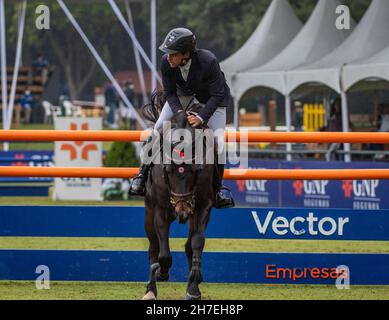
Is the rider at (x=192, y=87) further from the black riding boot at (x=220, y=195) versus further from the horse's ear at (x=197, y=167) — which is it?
the horse's ear at (x=197, y=167)

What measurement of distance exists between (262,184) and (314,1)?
8.47 m

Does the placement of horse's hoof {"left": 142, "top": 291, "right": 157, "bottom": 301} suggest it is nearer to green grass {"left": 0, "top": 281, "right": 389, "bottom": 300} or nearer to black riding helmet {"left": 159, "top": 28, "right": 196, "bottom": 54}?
green grass {"left": 0, "top": 281, "right": 389, "bottom": 300}

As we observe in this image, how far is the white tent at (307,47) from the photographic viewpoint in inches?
844

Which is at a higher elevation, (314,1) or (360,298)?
(314,1)

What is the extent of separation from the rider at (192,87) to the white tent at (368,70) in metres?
9.11

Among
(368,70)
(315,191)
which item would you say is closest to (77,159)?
(315,191)

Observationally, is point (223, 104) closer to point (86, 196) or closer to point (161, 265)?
point (161, 265)

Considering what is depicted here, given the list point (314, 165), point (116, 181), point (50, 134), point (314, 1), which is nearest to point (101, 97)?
point (314, 1)

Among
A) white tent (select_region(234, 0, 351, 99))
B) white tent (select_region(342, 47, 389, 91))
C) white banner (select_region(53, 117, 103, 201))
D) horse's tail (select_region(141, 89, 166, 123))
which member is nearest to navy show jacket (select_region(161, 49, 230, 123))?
horse's tail (select_region(141, 89, 166, 123))

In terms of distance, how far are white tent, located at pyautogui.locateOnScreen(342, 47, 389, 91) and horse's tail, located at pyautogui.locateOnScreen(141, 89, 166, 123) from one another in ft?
29.3

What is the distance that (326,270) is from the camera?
9945 millimetres

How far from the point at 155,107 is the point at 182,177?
4.03 ft

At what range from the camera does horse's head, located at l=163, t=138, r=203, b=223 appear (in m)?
8.43

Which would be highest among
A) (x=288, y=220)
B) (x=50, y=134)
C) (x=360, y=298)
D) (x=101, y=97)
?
(x=101, y=97)
